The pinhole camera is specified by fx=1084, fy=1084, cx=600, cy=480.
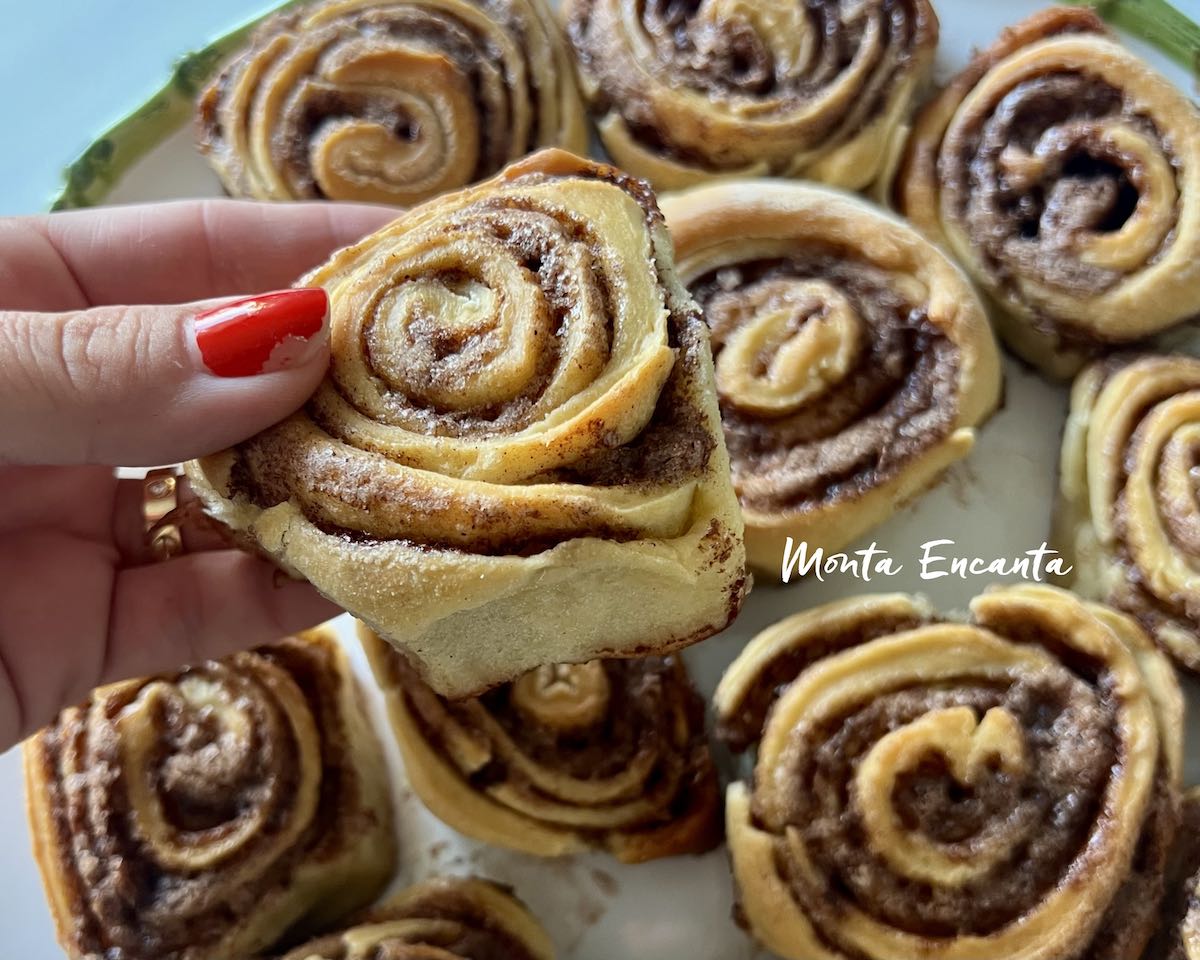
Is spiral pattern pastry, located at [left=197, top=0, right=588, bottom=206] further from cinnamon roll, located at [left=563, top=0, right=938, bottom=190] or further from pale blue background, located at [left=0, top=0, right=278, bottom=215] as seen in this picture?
pale blue background, located at [left=0, top=0, right=278, bottom=215]

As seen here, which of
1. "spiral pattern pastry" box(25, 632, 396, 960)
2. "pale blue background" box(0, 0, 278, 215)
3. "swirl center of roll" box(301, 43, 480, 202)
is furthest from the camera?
"pale blue background" box(0, 0, 278, 215)

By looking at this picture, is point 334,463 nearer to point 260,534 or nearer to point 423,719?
point 260,534

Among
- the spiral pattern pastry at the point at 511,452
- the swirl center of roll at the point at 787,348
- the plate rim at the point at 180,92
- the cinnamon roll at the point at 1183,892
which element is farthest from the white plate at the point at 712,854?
the spiral pattern pastry at the point at 511,452

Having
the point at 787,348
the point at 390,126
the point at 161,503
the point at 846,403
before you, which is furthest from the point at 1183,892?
the point at 390,126

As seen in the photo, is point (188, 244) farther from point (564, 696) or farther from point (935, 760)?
point (935, 760)

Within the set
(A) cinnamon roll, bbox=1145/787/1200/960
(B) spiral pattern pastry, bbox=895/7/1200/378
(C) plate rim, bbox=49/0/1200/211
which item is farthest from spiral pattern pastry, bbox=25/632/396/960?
(B) spiral pattern pastry, bbox=895/7/1200/378

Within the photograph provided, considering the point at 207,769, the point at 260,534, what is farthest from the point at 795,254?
the point at 207,769
